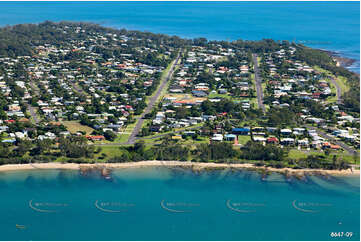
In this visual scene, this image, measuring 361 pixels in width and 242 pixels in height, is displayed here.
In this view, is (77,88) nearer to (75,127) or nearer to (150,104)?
(150,104)

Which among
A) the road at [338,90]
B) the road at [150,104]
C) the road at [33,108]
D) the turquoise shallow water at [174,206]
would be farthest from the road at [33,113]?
the road at [338,90]

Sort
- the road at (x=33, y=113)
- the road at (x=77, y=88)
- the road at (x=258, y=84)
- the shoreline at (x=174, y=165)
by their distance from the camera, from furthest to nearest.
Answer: the road at (x=77, y=88), the road at (x=258, y=84), the road at (x=33, y=113), the shoreline at (x=174, y=165)

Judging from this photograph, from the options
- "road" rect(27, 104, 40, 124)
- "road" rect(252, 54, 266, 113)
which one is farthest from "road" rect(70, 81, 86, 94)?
"road" rect(252, 54, 266, 113)

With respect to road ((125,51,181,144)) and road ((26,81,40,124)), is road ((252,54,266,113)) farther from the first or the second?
road ((26,81,40,124))

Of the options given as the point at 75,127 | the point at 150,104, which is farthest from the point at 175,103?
the point at 75,127

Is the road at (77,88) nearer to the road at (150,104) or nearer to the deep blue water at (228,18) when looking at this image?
the road at (150,104)

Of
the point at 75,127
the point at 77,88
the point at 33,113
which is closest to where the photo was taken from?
the point at 75,127

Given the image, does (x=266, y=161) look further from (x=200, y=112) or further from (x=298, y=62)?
(x=298, y=62)
